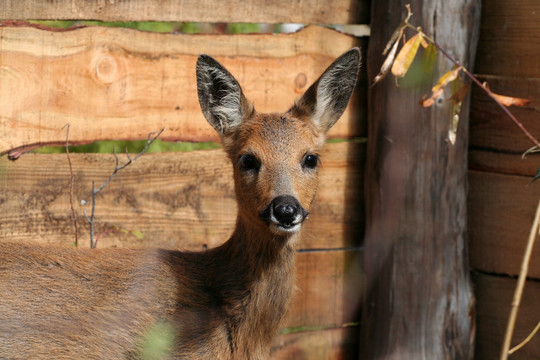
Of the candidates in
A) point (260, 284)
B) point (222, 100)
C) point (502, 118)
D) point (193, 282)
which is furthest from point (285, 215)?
point (502, 118)

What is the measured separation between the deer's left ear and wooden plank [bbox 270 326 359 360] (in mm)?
1753

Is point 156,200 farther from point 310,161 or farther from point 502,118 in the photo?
point 502,118

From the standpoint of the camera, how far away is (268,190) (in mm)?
3840

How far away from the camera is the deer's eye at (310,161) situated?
13.5 feet

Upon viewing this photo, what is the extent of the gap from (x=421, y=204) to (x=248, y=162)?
1541mm

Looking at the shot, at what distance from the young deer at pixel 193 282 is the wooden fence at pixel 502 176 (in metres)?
1.36

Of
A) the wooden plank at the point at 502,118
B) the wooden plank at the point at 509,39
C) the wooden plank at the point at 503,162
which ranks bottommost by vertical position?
the wooden plank at the point at 503,162

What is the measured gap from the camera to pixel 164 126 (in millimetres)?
4926

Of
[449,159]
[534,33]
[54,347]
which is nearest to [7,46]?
[54,347]

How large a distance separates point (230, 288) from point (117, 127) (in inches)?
56.6

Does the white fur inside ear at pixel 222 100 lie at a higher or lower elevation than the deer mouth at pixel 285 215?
higher

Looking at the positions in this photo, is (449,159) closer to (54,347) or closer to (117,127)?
(117,127)

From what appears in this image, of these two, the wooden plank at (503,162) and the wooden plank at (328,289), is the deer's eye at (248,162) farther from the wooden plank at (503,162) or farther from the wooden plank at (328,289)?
the wooden plank at (503,162)

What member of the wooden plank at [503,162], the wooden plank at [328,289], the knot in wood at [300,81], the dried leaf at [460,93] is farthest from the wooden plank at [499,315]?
the dried leaf at [460,93]
